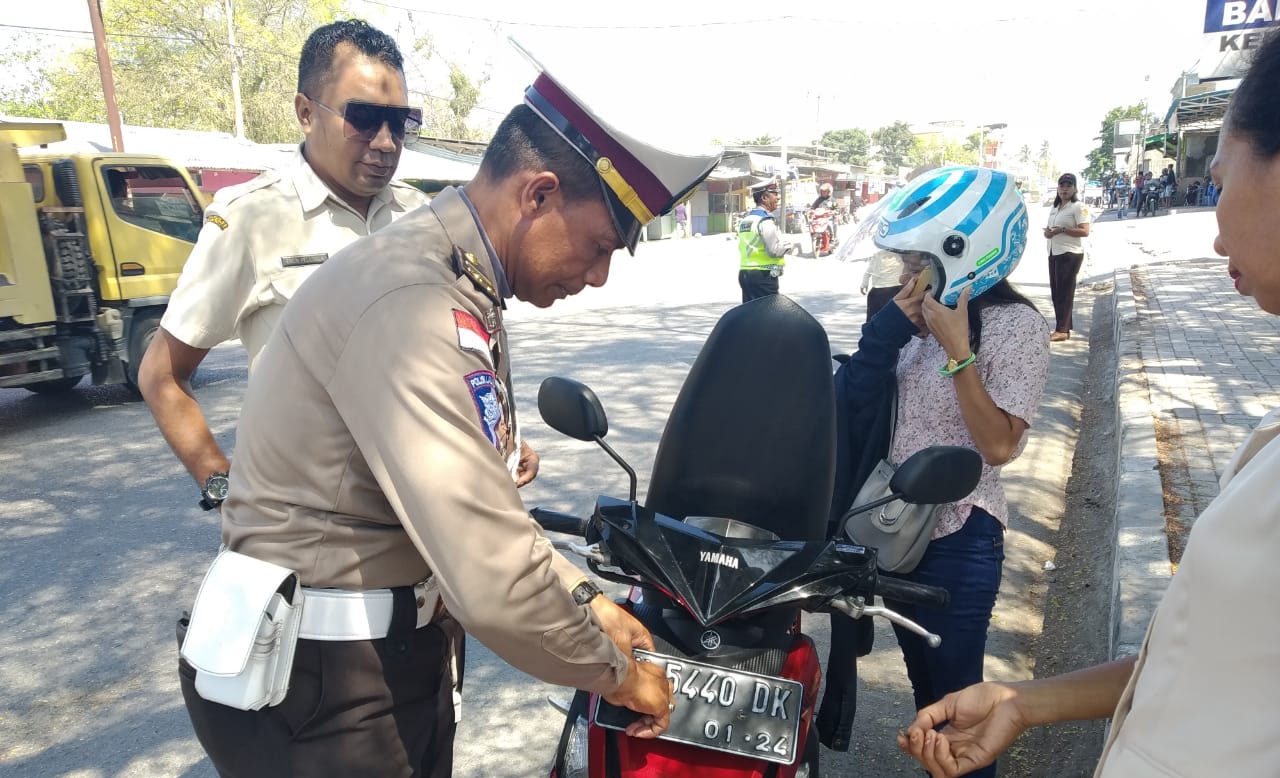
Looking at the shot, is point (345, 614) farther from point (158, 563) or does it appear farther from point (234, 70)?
point (234, 70)

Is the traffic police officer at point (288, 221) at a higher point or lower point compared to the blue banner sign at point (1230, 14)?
lower

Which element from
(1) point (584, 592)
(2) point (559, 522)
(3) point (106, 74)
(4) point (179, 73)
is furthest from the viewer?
(4) point (179, 73)

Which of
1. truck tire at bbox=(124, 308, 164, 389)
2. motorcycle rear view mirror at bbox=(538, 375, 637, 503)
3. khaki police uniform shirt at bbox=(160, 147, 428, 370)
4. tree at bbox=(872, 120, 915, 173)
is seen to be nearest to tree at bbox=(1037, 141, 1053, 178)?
tree at bbox=(872, 120, 915, 173)

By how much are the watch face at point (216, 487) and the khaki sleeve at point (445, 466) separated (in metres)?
1.30

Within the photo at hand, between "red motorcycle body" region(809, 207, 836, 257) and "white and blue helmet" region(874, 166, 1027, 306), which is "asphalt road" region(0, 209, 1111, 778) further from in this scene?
"red motorcycle body" region(809, 207, 836, 257)

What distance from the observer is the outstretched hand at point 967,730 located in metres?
1.54

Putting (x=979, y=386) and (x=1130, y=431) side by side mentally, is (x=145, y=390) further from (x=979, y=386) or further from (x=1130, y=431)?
(x=1130, y=431)

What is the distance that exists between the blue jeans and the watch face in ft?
6.04

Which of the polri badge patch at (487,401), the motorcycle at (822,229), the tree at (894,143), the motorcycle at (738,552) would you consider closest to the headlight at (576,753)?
the motorcycle at (738,552)

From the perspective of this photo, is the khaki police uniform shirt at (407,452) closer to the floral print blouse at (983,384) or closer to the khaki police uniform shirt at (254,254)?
the khaki police uniform shirt at (254,254)

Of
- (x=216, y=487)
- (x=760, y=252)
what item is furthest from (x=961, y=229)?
(x=760, y=252)

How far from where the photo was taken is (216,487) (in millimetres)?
2322

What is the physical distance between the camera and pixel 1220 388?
6477 millimetres

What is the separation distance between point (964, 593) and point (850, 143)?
98.4 m
